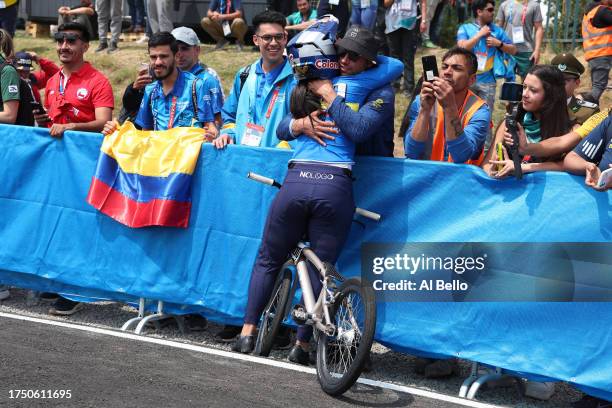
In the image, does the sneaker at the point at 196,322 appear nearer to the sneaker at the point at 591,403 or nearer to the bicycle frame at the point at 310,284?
the bicycle frame at the point at 310,284

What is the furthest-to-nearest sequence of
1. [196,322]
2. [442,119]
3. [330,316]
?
[196,322], [442,119], [330,316]

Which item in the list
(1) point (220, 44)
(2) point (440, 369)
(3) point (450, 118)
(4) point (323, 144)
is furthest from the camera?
(1) point (220, 44)

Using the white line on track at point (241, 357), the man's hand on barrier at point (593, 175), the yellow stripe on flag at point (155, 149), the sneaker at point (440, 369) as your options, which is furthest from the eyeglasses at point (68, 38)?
the man's hand on barrier at point (593, 175)

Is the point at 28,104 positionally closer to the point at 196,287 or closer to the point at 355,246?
the point at 196,287

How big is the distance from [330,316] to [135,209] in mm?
2119

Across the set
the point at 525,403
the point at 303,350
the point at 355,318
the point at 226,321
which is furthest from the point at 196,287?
the point at 525,403

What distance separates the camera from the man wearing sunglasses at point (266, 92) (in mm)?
7359

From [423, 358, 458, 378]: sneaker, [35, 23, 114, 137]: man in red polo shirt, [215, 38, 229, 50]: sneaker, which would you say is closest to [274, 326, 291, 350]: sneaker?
[423, 358, 458, 378]: sneaker

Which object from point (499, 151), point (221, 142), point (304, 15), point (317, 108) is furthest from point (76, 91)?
point (304, 15)

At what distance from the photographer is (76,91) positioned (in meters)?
8.51

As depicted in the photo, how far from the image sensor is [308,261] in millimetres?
6398

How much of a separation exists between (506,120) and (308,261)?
1.48m

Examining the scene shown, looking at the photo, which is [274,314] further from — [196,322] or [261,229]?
[196,322]

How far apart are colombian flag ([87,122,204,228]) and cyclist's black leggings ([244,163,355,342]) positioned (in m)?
1.00
